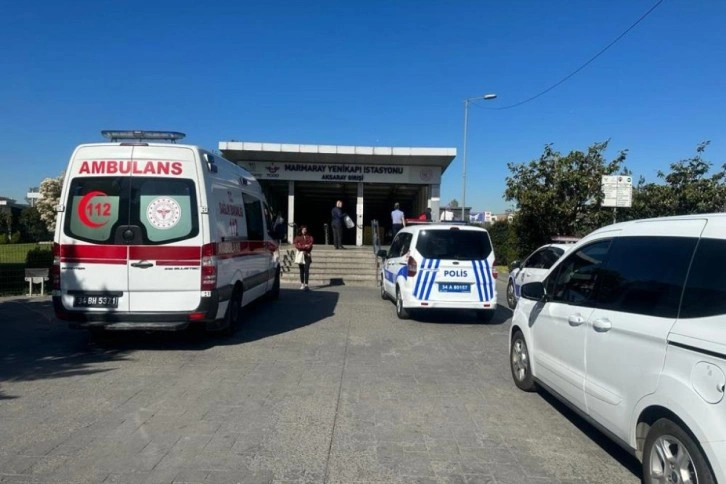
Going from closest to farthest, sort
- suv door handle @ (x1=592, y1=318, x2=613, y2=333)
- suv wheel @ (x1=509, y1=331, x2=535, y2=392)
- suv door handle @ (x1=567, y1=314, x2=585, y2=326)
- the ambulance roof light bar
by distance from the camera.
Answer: suv door handle @ (x1=592, y1=318, x2=613, y2=333) < suv door handle @ (x1=567, y1=314, x2=585, y2=326) < suv wheel @ (x1=509, y1=331, x2=535, y2=392) < the ambulance roof light bar

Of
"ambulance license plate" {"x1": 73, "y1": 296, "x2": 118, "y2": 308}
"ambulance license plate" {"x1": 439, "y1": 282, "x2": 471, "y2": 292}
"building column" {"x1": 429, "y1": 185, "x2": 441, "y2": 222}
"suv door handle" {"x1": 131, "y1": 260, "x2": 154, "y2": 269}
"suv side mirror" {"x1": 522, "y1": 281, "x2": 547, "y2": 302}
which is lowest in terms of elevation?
"ambulance license plate" {"x1": 439, "y1": 282, "x2": 471, "y2": 292}

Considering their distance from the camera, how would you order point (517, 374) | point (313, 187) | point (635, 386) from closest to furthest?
1. point (635, 386)
2. point (517, 374)
3. point (313, 187)

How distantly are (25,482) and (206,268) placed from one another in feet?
13.1

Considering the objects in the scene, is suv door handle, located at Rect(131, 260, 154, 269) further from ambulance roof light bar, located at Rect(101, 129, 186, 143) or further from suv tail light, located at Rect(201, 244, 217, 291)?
ambulance roof light bar, located at Rect(101, 129, 186, 143)

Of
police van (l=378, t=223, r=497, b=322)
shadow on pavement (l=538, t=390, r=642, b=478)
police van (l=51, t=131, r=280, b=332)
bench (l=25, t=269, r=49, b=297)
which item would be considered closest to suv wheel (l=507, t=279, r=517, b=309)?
police van (l=378, t=223, r=497, b=322)

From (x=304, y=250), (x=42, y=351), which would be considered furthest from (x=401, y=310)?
(x=42, y=351)

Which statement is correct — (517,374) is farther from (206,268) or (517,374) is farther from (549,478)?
(206,268)

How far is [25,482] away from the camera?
3.77 metres

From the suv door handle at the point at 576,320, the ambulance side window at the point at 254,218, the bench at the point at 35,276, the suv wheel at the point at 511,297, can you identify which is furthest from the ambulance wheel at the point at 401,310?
the bench at the point at 35,276

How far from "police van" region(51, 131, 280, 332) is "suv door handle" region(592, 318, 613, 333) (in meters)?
5.13

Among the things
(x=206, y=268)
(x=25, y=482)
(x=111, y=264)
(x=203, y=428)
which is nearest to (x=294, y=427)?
(x=203, y=428)

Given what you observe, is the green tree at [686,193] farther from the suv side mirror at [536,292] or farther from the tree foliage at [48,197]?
the tree foliage at [48,197]

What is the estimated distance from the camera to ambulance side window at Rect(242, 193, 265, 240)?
1007 cm

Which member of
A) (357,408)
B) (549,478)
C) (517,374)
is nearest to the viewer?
(549,478)
